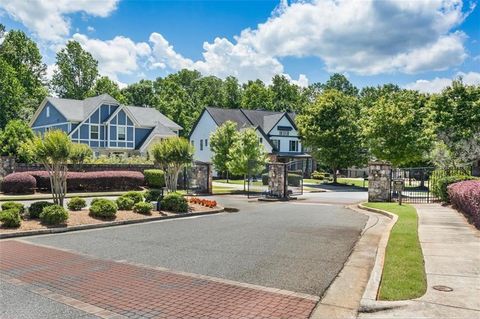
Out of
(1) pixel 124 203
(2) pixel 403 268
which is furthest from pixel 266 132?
(2) pixel 403 268

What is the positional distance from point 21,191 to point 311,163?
135ft

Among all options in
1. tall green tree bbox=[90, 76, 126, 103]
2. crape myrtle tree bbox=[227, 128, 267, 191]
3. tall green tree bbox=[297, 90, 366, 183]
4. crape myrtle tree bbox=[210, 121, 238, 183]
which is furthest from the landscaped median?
tall green tree bbox=[90, 76, 126, 103]

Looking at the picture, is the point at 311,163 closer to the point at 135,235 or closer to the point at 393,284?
the point at 135,235

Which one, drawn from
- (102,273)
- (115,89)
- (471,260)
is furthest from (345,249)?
(115,89)

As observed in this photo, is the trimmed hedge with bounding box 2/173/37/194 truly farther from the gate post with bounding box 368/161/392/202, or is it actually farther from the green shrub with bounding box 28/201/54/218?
the gate post with bounding box 368/161/392/202

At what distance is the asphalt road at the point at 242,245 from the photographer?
8336mm

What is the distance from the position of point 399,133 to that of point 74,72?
6058cm

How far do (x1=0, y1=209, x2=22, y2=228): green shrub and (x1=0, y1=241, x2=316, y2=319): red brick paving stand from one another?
13.2 ft

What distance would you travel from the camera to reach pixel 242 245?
440 inches

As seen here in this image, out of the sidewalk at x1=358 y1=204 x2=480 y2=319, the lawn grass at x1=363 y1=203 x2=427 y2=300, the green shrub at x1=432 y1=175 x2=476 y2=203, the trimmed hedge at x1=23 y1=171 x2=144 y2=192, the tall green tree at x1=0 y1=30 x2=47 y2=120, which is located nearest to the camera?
the sidewalk at x1=358 y1=204 x2=480 y2=319

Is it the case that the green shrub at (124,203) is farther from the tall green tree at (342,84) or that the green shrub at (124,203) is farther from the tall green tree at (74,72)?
the tall green tree at (342,84)

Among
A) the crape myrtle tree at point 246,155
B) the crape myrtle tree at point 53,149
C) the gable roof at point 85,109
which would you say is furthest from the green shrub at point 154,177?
the crape myrtle tree at point 53,149

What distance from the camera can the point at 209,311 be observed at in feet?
20.4

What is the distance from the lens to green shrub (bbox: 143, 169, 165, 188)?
111 feet
